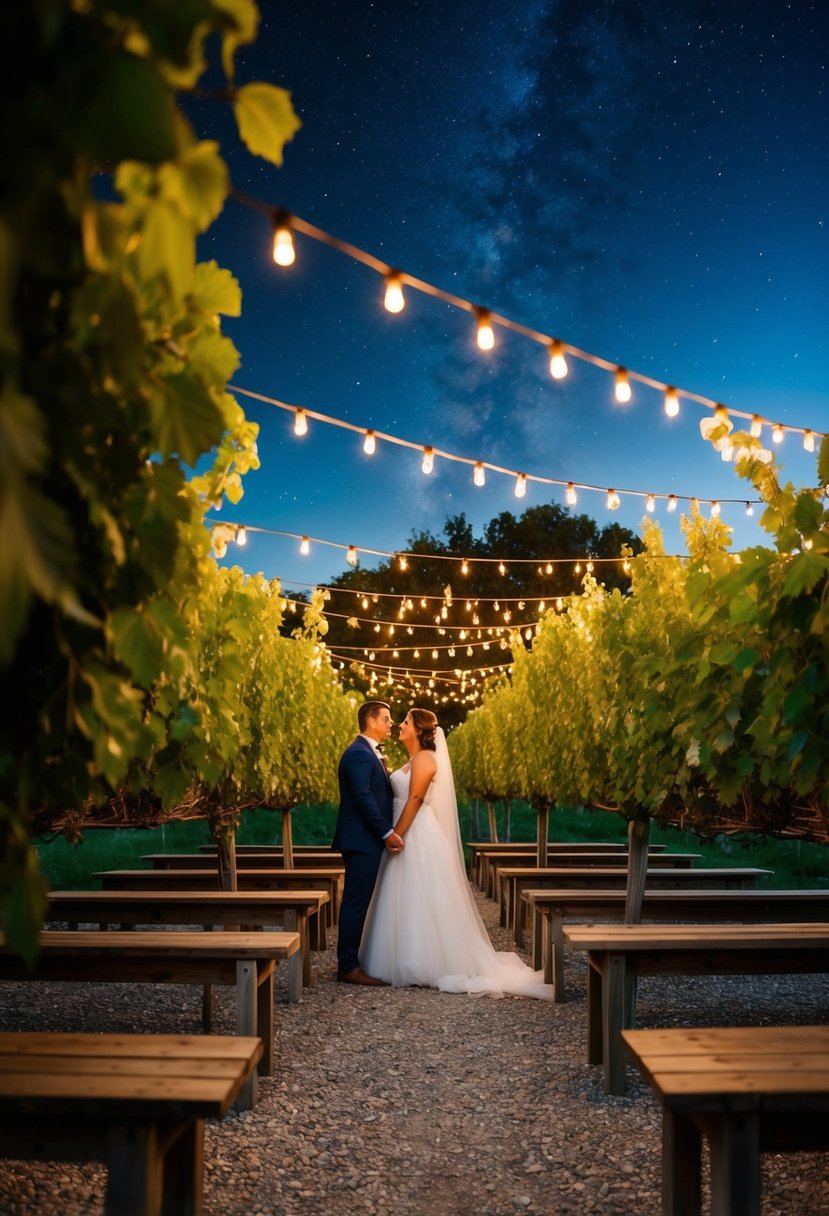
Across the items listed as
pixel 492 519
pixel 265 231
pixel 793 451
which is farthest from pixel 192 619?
pixel 492 519

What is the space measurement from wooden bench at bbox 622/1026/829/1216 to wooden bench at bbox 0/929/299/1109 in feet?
7.28

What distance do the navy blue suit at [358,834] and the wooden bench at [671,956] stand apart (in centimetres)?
328

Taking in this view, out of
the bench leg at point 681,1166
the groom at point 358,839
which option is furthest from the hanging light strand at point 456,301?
the groom at point 358,839

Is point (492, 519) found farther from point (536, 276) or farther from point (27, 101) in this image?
point (27, 101)

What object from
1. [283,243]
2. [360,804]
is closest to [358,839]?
[360,804]

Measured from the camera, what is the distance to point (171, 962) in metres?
4.80

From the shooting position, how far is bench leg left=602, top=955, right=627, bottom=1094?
484cm

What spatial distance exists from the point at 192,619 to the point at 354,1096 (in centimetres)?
254

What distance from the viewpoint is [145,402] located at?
1.60 m

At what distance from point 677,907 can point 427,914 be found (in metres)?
2.14

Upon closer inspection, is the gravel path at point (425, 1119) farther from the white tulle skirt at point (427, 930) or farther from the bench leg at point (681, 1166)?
the bench leg at point (681, 1166)

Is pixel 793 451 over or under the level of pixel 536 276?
under

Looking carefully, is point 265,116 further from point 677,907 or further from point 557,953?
point 557,953

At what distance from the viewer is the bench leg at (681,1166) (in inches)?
114
